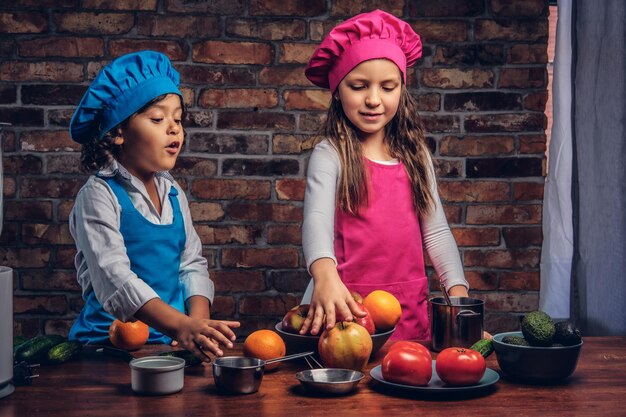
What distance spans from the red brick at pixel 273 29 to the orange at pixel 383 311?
136 centimetres

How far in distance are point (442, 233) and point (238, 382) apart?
3.40 feet

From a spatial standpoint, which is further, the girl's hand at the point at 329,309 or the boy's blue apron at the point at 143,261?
the boy's blue apron at the point at 143,261

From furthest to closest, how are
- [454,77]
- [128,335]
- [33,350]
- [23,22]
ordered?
1. [454,77]
2. [23,22]
3. [128,335]
4. [33,350]

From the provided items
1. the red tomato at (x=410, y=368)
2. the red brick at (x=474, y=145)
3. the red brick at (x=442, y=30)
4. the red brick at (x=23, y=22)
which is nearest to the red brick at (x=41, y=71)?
the red brick at (x=23, y=22)

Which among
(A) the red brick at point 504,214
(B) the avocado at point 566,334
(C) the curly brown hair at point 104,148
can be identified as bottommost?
(B) the avocado at point 566,334

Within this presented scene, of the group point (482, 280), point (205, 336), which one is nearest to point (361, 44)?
point (205, 336)

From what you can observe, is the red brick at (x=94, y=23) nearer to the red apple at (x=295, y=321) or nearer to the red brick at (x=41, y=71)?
the red brick at (x=41, y=71)

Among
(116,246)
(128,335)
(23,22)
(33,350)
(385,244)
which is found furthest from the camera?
(23,22)

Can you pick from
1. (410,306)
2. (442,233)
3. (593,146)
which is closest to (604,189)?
(593,146)

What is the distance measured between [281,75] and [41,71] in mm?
849

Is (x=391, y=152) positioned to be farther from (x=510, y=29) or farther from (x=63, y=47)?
(x=63, y=47)

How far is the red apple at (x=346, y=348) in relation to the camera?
1.29 metres

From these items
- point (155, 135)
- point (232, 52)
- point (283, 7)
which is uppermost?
point (283, 7)

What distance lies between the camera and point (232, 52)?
8.42 feet
